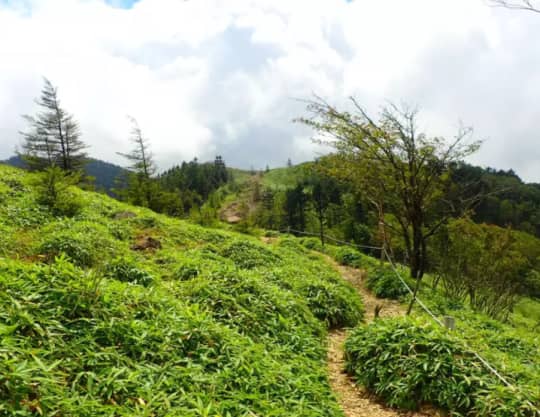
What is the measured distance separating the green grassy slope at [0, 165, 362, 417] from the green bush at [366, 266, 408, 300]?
357cm

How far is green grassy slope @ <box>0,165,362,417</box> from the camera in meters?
2.86

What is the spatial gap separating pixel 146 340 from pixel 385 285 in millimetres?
9197

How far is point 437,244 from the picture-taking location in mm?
16047

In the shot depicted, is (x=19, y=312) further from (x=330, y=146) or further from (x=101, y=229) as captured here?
(x=330, y=146)

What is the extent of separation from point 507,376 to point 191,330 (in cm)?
419

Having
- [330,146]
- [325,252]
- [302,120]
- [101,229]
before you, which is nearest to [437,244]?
[325,252]

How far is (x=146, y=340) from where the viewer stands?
383cm

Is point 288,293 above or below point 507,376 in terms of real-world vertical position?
above

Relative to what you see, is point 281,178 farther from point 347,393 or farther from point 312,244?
point 347,393

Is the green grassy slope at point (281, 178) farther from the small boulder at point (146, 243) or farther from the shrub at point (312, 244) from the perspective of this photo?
the small boulder at point (146, 243)

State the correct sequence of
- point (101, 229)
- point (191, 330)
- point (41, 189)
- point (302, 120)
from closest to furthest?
point (191, 330) → point (101, 229) → point (41, 189) → point (302, 120)

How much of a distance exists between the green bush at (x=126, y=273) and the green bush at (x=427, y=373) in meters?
3.87

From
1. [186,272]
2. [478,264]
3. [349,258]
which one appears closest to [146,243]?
[186,272]

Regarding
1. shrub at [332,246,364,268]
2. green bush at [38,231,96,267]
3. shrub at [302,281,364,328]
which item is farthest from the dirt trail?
shrub at [332,246,364,268]
